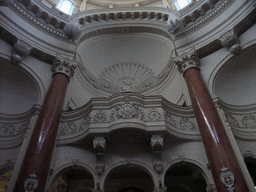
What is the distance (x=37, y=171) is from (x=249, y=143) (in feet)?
27.4

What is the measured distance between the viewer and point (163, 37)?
12.8 metres

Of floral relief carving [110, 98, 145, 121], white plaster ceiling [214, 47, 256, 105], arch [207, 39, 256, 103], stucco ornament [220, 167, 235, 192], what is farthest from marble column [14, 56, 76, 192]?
white plaster ceiling [214, 47, 256, 105]

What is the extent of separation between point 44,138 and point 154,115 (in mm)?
4296

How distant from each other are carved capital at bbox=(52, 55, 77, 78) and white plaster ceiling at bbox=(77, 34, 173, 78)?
2.57 meters

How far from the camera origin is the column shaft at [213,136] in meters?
6.10

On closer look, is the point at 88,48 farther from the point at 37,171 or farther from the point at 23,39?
the point at 37,171

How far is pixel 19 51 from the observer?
9109 mm

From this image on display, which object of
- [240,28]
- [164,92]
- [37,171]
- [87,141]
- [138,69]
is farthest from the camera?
[138,69]

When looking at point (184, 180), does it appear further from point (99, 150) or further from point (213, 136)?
point (99, 150)

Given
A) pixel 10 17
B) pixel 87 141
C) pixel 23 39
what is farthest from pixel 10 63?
pixel 87 141

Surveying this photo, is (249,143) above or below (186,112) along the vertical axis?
below

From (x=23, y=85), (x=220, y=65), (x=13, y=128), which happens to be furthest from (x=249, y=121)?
(x=23, y=85)

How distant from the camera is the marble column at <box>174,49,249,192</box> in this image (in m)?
5.92

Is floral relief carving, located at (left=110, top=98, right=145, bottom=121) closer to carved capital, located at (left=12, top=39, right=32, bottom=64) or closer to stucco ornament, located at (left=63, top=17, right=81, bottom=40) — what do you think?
stucco ornament, located at (left=63, top=17, right=81, bottom=40)
